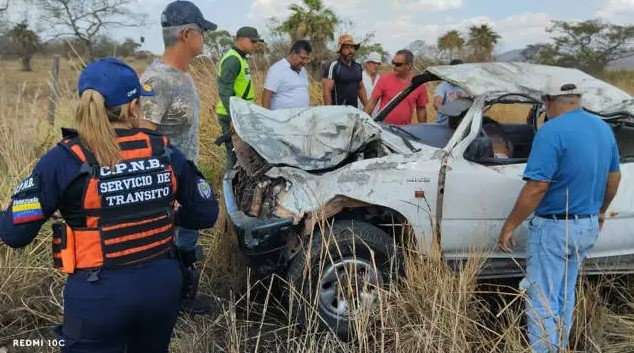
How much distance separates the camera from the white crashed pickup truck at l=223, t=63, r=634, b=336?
377cm

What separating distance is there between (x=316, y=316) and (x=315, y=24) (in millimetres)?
13775

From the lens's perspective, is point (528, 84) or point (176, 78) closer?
point (176, 78)

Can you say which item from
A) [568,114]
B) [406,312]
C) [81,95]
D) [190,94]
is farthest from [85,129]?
[568,114]

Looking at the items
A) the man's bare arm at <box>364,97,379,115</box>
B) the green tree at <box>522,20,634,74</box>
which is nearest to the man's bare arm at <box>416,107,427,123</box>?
the man's bare arm at <box>364,97,379,115</box>

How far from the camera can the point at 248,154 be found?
4297 mm

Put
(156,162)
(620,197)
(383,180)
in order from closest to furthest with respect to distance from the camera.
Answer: (156,162), (383,180), (620,197)

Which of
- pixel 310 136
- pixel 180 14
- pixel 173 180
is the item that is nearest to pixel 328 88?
pixel 310 136

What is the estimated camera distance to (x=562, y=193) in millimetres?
3381

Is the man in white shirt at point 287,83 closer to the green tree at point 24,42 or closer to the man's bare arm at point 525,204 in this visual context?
the man's bare arm at point 525,204

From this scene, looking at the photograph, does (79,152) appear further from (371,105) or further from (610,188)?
(371,105)

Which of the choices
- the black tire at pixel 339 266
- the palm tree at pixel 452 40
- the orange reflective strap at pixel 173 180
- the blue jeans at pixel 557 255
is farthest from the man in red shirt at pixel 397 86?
the palm tree at pixel 452 40

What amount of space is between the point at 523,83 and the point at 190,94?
2308 mm

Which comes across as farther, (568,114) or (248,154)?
(248,154)

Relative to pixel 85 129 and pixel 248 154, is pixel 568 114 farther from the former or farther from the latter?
pixel 85 129
